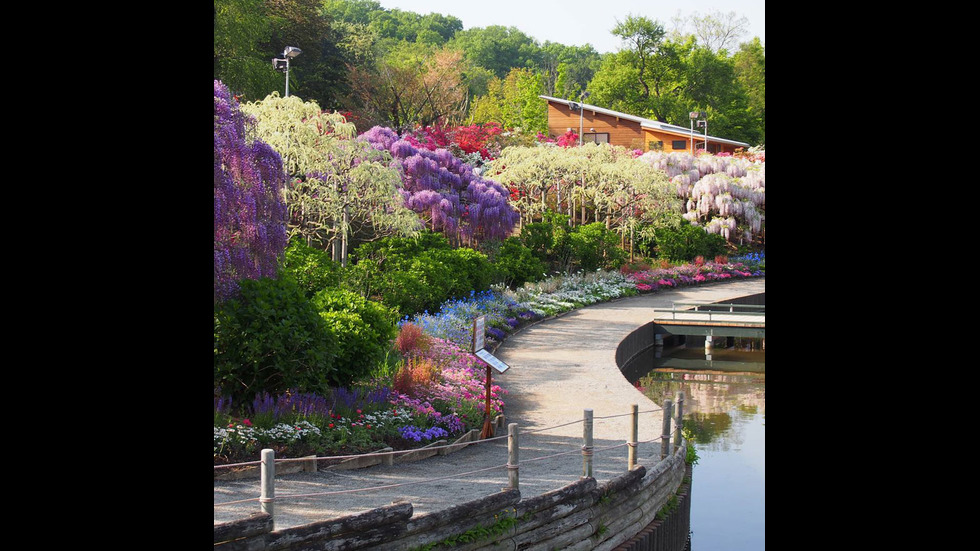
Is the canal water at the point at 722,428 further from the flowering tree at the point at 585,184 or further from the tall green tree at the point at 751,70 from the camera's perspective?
the tall green tree at the point at 751,70

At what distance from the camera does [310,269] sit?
42.6 ft

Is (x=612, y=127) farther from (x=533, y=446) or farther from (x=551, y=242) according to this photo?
(x=533, y=446)

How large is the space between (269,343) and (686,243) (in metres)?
23.2

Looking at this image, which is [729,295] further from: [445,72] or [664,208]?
[445,72]

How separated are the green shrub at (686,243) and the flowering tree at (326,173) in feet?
47.7

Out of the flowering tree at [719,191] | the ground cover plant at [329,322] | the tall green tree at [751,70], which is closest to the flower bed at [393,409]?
the ground cover plant at [329,322]

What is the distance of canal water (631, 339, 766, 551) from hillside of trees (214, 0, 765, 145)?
9938 mm

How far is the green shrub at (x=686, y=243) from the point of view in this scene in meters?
29.3

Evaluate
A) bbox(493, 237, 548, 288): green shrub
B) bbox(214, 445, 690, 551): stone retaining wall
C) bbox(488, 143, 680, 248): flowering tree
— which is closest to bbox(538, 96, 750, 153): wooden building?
bbox(488, 143, 680, 248): flowering tree

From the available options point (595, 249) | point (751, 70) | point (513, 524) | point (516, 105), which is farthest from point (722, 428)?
point (751, 70)

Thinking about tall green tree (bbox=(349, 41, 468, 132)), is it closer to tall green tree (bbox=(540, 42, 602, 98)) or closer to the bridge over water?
the bridge over water

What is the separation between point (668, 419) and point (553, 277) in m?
14.7

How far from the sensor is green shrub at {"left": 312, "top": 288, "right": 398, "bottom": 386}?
8.95 m
